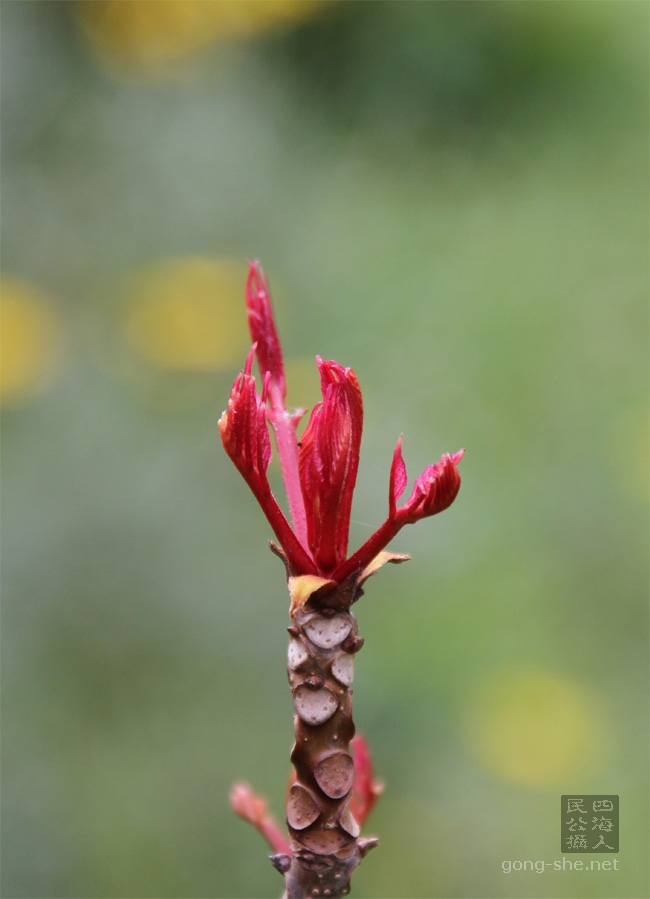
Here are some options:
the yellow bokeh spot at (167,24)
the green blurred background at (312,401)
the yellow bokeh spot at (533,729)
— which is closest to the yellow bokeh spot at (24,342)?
the green blurred background at (312,401)

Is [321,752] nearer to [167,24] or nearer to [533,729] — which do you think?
[533,729]

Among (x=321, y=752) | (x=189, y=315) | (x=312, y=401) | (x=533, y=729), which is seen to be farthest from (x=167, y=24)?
(x=321, y=752)

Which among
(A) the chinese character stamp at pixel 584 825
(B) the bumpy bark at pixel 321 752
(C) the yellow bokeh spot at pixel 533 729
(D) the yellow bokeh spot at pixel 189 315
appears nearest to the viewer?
(B) the bumpy bark at pixel 321 752

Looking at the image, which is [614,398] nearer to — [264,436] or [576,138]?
[576,138]

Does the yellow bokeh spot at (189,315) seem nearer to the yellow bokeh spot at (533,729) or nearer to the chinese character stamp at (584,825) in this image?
the yellow bokeh spot at (533,729)

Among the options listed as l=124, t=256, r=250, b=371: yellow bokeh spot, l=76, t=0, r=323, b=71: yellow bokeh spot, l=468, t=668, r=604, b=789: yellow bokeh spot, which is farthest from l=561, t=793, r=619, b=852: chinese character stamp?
l=76, t=0, r=323, b=71: yellow bokeh spot

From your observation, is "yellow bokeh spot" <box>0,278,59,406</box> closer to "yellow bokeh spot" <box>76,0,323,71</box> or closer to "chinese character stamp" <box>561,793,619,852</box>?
"yellow bokeh spot" <box>76,0,323,71</box>
